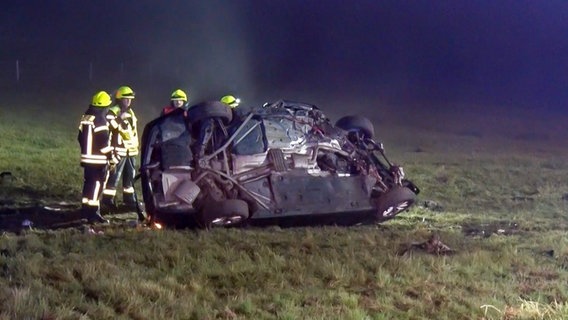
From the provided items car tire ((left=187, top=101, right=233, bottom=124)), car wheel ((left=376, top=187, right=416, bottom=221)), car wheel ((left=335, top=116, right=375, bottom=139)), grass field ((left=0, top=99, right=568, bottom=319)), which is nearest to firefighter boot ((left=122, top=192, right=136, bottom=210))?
grass field ((left=0, top=99, right=568, bottom=319))

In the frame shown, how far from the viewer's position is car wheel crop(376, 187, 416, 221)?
35.6 ft

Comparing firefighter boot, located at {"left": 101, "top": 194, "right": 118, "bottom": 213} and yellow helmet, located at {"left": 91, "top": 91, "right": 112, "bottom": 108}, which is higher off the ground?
yellow helmet, located at {"left": 91, "top": 91, "right": 112, "bottom": 108}

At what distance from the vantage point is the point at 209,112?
34.1ft

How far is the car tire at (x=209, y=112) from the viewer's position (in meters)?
10.4

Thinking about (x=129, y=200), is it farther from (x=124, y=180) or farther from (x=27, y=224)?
(x=27, y=224)

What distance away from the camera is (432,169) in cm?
1833

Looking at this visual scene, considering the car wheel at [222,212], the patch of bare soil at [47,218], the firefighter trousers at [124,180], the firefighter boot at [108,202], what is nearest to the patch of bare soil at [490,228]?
the car wheel at [222,212]

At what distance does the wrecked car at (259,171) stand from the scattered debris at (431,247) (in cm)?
183

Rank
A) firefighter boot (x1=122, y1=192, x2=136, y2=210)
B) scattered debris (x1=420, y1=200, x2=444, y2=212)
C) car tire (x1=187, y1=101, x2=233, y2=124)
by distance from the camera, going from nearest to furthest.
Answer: car tire (x1=187, y1=101, x2=233, y2=124)
firefighter boot (x1=122, y1=192, x2=136, y2=210)
scattered debris (x1=420, y1=200, x2=444, y2=212)

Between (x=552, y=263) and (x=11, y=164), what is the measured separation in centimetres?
1060

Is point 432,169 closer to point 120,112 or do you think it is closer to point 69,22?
point 120,112

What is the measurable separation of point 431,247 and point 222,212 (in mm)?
2411

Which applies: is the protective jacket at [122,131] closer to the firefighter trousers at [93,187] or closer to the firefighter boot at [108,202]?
the firefighter trousers at [93,187]

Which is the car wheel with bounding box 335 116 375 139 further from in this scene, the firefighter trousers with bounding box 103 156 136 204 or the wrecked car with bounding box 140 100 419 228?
the firefighter trousers with bounding box 103 156 136 204
